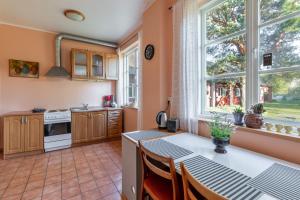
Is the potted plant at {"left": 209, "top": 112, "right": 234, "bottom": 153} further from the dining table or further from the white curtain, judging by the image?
the white curtain

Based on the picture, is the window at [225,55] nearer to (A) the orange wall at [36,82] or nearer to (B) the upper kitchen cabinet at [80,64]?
(B) the upper kitchen cabinet at [80,64]

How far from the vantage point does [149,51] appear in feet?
8.17

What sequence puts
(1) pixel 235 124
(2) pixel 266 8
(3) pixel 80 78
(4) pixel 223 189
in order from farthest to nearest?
(3) pixel 80 78 < (1) pixel 235 124 < (2) pixel 266 8 < (4) pixel 223 189

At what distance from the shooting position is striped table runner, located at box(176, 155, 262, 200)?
29.0 inches

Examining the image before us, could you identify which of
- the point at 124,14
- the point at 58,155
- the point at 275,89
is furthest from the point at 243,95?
the point at 58,155

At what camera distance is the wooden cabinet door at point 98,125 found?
362cm

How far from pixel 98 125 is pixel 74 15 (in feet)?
7.71

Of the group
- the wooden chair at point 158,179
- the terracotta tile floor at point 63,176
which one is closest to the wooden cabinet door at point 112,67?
the terracotta tile floor at point 63,176

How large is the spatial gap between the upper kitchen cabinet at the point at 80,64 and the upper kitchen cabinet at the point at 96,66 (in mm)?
117

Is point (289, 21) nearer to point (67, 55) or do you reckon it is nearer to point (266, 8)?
point (266, 8)

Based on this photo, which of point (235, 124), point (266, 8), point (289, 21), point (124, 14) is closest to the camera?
point (289, 21)

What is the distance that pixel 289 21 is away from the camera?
1233 mm

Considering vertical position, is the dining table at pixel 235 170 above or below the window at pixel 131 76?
below

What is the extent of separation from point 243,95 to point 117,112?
3047 mm
